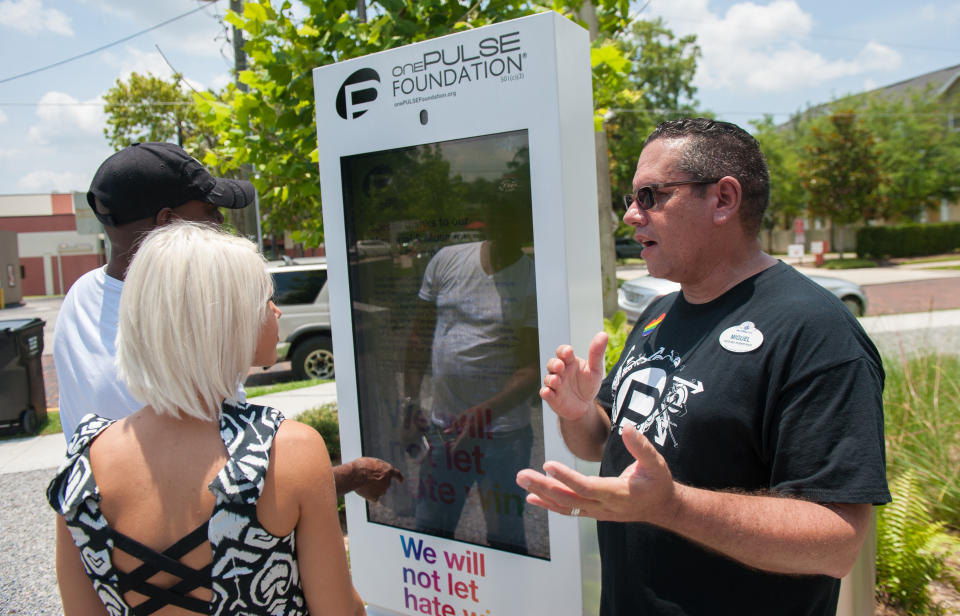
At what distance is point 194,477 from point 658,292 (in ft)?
34.4

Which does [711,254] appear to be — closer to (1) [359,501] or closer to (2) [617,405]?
(2) [617,405]

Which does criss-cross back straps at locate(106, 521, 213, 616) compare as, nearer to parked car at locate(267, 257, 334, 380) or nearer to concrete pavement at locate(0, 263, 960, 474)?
concrete pavement at locate(0, 263, 960, 474)

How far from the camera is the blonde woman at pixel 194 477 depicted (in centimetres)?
129

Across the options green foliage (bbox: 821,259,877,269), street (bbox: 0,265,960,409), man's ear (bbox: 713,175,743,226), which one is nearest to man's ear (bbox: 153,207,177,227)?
man's ear (bbox: 713,175,743,226)

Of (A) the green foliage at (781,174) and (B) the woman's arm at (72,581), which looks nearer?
(B) the woman's arm at (72,581)

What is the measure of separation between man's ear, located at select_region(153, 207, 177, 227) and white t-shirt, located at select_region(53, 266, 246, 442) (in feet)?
0.64

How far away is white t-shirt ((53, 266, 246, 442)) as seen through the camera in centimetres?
166

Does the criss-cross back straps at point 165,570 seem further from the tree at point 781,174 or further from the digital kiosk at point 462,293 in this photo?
the tree at point 781,174

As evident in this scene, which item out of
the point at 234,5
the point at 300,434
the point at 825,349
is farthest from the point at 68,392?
the point at 234,5

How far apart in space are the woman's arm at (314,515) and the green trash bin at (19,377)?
7.18m

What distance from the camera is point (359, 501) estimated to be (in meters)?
3.08

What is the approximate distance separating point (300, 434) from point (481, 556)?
1622mm

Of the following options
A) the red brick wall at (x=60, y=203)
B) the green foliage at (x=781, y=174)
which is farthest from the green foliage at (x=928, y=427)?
the red brick wall at (x=60, y=203)

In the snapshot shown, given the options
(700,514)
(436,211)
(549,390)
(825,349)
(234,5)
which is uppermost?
(234,5)
